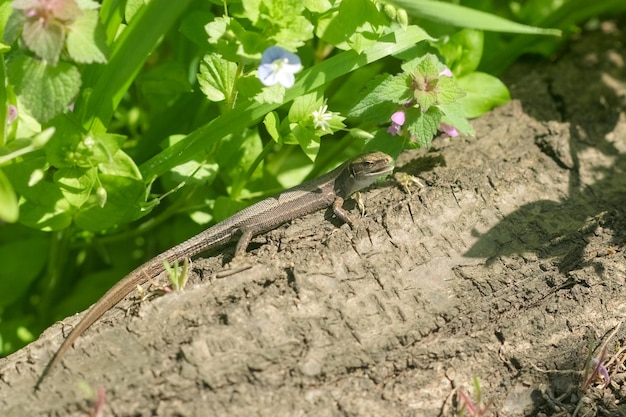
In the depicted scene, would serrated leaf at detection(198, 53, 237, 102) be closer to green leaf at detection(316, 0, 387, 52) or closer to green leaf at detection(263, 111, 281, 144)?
green leaf at detection(263, 111, 281, 144)

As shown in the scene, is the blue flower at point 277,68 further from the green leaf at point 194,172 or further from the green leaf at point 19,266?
the green leaf at point 19,266

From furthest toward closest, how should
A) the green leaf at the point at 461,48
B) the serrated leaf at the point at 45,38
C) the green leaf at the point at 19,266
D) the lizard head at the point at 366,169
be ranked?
1. the green leaf at the point at 461,48
2. the green leaf at the point at 19,266
3. the lizard head at the point at 366,169
4. the serrated leaf at the point at 45,38

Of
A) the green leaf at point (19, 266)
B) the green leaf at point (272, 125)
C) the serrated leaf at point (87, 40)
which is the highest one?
the serrated leaf at point (87, 40)

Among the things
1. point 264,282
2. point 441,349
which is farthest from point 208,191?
point 441,349

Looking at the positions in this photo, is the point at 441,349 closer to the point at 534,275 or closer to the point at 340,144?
the point at 534,275

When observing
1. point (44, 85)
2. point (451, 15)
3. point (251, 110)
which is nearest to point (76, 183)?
point (44, 85)

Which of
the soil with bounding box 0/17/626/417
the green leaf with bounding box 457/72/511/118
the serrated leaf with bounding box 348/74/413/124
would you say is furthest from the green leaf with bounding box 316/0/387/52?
the green leaf with bounding box 457/72/511/118

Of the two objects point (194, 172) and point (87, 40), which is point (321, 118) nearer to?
point (194, 172)

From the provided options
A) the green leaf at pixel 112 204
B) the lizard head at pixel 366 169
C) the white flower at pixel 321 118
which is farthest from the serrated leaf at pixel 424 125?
the green leaf at pixel 112 204
